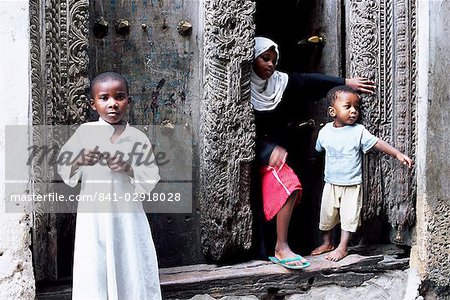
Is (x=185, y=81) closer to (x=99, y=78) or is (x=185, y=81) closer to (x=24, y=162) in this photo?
(x=99, y=78)

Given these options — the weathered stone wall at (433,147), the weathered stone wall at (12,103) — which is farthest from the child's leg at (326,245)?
A: the weathered stone wall at (12,103)

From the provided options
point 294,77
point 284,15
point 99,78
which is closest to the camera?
point 99,78

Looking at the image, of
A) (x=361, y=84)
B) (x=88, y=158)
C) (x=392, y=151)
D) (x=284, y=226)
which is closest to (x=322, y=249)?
(x=284, y=226)

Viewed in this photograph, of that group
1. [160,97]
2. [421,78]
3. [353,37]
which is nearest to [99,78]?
[160,97]

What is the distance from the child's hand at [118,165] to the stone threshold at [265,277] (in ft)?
2.38

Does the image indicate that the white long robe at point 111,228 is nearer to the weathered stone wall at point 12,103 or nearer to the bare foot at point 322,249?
the weathered stone wall at point 12,103

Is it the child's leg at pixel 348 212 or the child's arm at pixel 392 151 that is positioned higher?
the child's arm at pixel 392 151

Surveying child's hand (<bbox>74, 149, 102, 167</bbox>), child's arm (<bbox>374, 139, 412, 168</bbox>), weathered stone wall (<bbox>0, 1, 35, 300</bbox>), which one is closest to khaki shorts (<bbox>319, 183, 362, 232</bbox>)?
child's arm (<bbox>374, 139, 412, 168</bbox>)

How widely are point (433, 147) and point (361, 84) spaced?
518 mm

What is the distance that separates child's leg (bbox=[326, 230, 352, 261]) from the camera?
12.9 ft

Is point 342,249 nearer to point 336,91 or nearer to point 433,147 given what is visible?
point 433,147

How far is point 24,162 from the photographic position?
126 inches

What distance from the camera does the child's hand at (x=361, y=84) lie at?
3.96 meters

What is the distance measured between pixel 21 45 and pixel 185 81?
96 cm
